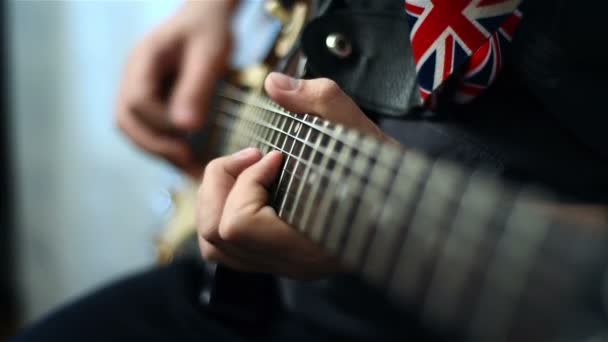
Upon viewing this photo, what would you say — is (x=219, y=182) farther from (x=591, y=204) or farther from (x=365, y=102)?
(x=591, y=204)

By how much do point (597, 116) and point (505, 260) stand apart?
19 cm

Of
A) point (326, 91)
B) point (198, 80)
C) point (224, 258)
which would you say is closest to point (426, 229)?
point (326, 91)

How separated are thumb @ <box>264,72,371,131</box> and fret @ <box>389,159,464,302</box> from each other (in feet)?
0.25

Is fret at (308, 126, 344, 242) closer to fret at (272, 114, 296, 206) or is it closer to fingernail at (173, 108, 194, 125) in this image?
fret at (272, 114, 296, 206)

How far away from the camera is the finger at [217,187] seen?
344 millimetres

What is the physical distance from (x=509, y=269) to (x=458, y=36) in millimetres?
142

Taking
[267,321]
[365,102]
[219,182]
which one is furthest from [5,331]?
[365,102]

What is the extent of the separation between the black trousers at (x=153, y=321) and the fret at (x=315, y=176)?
0.24m

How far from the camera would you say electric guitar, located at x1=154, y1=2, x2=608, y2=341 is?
7.5 inches

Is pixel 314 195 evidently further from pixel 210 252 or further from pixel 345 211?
pixel 210 252

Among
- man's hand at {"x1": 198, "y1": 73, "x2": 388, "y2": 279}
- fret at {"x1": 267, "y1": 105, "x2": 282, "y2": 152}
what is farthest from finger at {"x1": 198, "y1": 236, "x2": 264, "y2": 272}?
fret at {"x1": 267, "y1": 105, "x2": 282, "y2": 152}

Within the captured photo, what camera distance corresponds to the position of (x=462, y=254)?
210 mm

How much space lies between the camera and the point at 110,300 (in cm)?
58

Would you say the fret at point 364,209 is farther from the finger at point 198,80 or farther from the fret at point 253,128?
the finger at point 198,80
